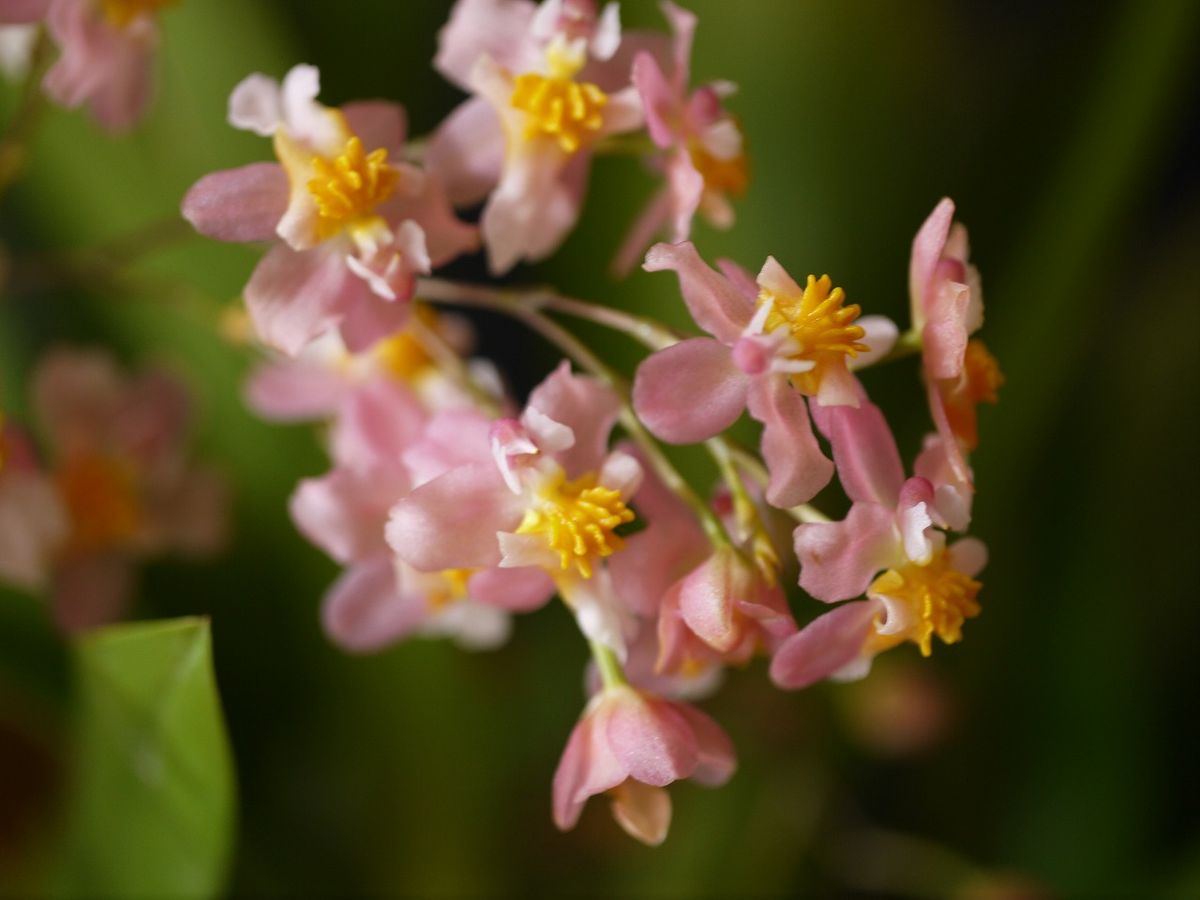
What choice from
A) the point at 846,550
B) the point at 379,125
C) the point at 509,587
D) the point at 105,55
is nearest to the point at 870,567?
the point at 846,550

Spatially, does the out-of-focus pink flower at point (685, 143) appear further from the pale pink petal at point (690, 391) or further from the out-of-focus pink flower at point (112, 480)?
the out-of-focus pink flower at point (112, 480)

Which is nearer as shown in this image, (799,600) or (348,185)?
(348,185)

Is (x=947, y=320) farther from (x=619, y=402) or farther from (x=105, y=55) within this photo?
(x=105, y=55)

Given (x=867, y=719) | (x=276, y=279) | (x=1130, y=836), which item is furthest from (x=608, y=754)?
(x=1130, y=836)

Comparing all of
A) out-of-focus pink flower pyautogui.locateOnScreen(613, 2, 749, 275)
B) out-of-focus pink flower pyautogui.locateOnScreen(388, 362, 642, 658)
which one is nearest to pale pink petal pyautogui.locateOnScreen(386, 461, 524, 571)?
out-of-focus pink flower pyautogui.locateOnScreen(388, 362, 642, 658)

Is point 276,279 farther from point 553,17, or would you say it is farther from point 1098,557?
point 1098,557
